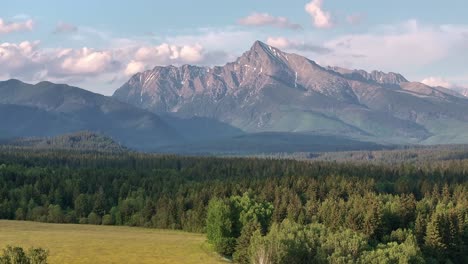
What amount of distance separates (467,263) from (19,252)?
8315cm

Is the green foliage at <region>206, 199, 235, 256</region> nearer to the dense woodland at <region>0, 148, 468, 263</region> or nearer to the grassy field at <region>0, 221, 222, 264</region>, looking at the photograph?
the dense woodland at <region>0, 148, 468, 263</region>

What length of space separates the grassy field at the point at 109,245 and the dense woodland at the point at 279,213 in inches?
264

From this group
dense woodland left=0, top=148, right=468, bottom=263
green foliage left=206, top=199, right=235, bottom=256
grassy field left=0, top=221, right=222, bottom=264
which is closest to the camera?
grassy field left=0, top=221, right=222, bottom=264

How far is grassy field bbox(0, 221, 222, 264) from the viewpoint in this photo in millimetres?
94812

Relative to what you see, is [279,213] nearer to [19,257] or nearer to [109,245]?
[109,245]

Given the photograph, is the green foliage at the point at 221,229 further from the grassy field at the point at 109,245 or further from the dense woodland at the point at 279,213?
the grassy field at the point at 109,245

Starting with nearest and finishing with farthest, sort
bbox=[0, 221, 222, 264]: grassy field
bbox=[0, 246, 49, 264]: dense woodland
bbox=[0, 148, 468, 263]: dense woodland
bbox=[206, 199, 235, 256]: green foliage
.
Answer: bbox=[0, 246, 49, 264]: dense woodland → bbox=[0, 221, 222, 264]: grassy field → bbox=[0, 148, 468, 263]: dense woodland → bbox=[206, 199, 235, 256]: green foliage

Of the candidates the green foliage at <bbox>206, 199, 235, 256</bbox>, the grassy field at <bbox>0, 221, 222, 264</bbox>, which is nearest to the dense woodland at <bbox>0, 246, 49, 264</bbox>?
the grassy field at <bbox>0, 221, 222, 264</bbox>

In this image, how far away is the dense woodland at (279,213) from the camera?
100312mm

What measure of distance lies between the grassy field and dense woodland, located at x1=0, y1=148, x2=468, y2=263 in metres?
6.71

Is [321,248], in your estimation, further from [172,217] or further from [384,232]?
[172,217]

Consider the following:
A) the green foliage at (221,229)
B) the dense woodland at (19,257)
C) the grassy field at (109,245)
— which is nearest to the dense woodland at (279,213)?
the green foliage at (221,229)

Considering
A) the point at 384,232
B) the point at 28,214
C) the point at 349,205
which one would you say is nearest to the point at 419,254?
the point at 384,232

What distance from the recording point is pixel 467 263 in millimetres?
118688
